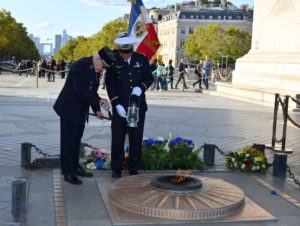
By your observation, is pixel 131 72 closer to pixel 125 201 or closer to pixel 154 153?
pixel 154 153

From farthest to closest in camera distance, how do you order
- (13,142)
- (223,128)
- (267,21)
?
1. (267,21)
2. (223,128)
3. (13,142)

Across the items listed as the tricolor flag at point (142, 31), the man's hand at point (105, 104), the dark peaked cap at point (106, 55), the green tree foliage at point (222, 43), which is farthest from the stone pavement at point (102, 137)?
the green tree foliage at point (222, 43)

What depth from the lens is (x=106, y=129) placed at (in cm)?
1124

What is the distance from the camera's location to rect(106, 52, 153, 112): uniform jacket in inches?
256

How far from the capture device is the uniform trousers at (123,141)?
6.61 m

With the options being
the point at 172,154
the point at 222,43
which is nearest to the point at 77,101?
the point at 172,154

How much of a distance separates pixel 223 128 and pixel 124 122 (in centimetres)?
581

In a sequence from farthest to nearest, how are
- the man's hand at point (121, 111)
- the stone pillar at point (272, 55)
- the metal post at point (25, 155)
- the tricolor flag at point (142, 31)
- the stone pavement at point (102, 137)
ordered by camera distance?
the stone pillar at point (272, 55), the tricolor flag at point (142, 31), the metal post at point (25, 155), the man's hand at point (121, 111), the stone pavement at point (102, 137)

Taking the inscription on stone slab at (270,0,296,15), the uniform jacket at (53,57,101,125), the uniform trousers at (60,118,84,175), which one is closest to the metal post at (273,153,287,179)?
the uniform jacket at (53,57,101,125)

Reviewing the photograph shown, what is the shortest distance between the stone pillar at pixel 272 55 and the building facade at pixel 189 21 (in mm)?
102594

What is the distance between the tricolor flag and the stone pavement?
1.90 m

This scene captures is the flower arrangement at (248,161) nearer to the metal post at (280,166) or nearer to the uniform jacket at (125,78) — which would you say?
the metal post at (280,166)

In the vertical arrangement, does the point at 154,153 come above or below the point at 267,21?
below

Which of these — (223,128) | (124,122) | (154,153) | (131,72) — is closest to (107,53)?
(131,72)
